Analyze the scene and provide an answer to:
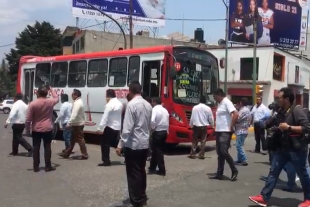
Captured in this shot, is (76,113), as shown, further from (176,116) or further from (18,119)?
(176,116)

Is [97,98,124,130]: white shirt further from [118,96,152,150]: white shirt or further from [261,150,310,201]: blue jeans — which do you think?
[261,150,310,201]: blue jeans

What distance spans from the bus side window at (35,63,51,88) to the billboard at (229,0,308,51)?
2506 centimetres

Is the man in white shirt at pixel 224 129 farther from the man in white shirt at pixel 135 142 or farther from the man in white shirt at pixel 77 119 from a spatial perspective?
the man in white shirt at pixel 77 119

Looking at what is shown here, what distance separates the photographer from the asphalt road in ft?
24.7

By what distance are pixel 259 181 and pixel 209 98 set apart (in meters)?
5.02

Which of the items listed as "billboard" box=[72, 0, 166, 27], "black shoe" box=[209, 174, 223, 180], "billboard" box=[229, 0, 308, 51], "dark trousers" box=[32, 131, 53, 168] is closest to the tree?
"billboard" box=[72, 0, 166, 27]

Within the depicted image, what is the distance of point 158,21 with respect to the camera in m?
37.4

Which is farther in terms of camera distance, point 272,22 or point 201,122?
point 272,22

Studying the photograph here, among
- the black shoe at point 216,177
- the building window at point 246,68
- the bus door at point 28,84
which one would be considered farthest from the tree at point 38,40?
the black shoe at point 216,177

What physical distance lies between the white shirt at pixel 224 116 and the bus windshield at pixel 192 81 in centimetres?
378

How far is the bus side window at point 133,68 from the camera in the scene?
14.1 meters

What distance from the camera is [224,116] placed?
30.5 ft

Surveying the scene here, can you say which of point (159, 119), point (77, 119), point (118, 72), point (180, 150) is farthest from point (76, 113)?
point (180, 150)

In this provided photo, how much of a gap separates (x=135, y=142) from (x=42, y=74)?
11895 mm
